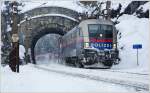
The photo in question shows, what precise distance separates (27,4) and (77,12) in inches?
289

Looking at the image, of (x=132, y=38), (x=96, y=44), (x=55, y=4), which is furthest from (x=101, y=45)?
(x=55, y=4)

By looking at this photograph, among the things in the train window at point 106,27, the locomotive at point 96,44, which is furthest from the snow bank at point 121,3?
the locomotive at point 96,44

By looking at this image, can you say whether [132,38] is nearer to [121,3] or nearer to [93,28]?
[121,3]

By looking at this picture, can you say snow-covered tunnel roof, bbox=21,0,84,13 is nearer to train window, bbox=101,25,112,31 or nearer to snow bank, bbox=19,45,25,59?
snow bank, bbox=19,45,25,59

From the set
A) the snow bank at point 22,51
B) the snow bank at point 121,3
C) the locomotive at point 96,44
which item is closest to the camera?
the locomotive at point 96,44

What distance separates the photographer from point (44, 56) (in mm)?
79938

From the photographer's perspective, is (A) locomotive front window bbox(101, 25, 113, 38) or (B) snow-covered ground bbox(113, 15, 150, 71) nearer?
(A) locomotive front window bbox(101, 25, 113, 38)

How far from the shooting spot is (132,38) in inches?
1293

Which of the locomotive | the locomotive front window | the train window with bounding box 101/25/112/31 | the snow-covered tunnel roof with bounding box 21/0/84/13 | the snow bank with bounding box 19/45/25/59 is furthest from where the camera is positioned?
the snow-covered tunnel roof with bounding box 21/0/84/13

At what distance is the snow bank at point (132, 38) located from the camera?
94.8 feet

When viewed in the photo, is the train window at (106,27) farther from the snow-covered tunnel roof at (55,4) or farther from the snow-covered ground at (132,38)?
the snow-covered tunnel roof at (55,4)

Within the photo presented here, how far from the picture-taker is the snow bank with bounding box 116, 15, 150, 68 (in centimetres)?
2889

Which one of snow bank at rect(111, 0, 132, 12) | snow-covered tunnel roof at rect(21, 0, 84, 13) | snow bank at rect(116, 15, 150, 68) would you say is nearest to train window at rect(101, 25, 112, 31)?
snow bank at rect(116, 15, 150, 68)

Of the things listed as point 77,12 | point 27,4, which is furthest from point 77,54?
point 27,4
